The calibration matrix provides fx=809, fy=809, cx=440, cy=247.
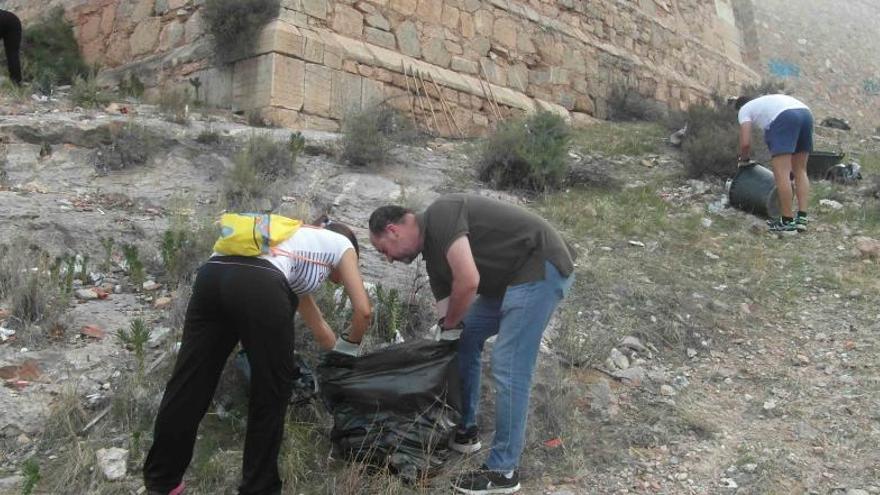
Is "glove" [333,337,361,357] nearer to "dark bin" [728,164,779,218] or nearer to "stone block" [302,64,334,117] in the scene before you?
"dark bin" [728,164,779,218]

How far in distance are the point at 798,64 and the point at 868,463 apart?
63.7ft

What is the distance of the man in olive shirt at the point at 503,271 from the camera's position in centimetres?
327

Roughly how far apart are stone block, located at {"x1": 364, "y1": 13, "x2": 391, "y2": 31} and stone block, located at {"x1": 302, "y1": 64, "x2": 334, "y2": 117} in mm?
1057

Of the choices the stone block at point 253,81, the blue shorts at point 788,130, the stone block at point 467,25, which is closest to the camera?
the blue shorts at point 788,130

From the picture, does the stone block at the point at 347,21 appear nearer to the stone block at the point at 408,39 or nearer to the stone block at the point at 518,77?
the stone block at the point at 408,39

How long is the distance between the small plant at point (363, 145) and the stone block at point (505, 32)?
12.7ft

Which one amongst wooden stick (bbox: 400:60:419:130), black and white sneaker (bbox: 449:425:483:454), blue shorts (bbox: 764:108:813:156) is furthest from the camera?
wooden stick (bbox: 400:60:419:130)

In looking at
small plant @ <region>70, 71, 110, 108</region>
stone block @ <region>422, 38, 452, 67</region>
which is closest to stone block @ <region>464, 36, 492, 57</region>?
stone block @ <region>422, 38, 452, 67</region>

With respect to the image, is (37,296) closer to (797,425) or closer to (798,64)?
(797,425)

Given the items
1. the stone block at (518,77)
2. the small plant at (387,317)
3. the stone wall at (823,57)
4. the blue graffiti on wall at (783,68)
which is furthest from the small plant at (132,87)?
the blue graffiti on wall at (783,68)

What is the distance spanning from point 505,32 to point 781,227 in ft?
17.6

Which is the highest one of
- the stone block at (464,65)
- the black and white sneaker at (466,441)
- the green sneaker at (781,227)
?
the stone block at (464,65)

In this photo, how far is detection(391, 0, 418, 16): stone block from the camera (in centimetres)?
965

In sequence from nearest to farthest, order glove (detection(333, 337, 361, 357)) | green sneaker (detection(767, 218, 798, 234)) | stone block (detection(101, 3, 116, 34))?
glove (detection(333, 337, 361, 357)) < green sneaker (detection(767, 218, 798, 234)) < stone block (detection(101, 3, 116, 34))
